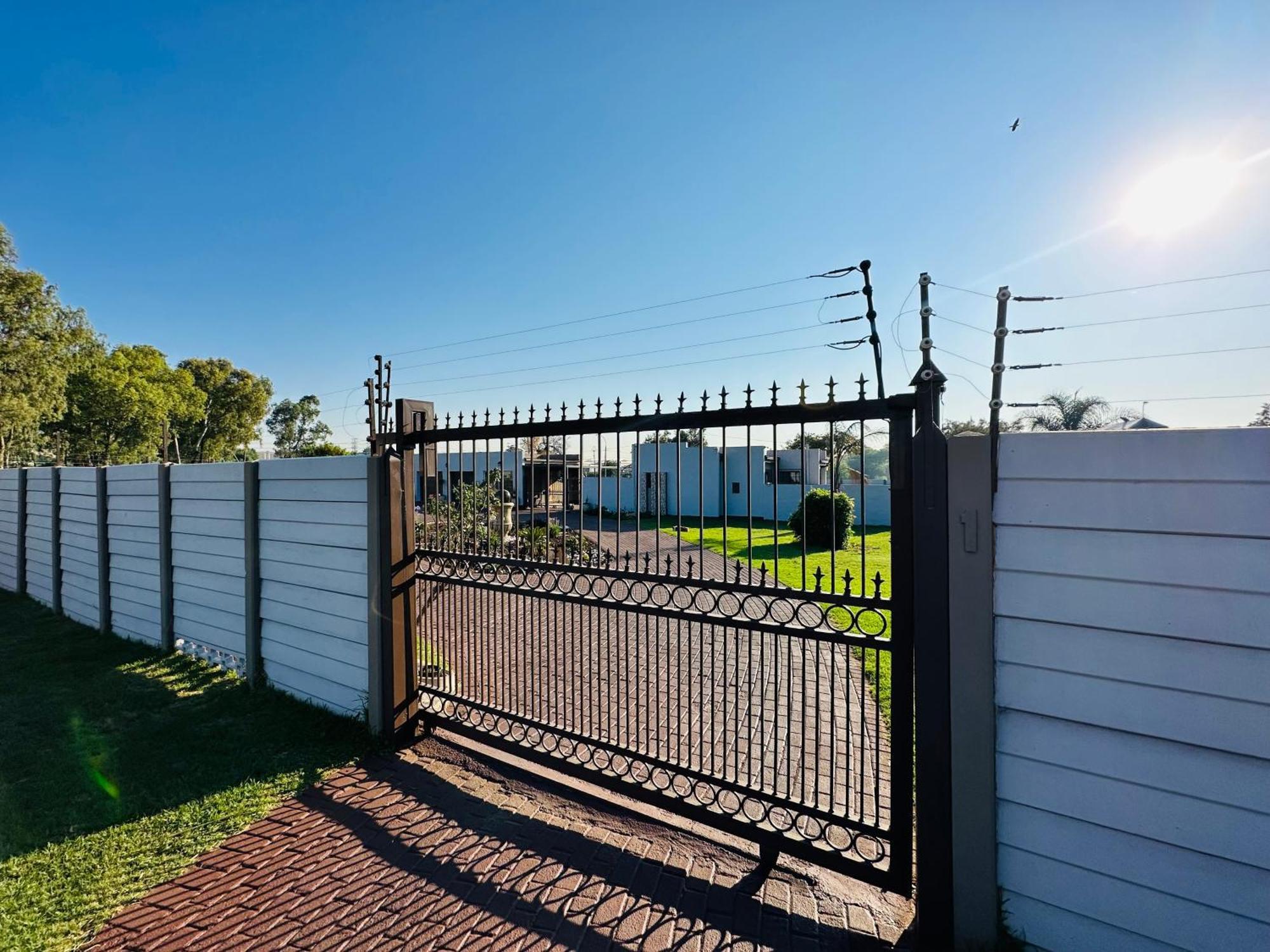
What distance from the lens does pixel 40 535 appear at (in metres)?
7.91

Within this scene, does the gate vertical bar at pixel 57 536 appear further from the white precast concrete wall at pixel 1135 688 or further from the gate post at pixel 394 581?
the white precast concrete wall at pixel 1135 688

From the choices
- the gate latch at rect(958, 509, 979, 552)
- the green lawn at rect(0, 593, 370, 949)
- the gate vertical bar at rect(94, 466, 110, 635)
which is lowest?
the green lawn at rect(0, 593, 370, 949)

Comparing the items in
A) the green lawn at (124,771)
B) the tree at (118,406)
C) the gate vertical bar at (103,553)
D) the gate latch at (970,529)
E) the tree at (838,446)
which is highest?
the tree at (118,406)

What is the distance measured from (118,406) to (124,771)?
26.9 meters

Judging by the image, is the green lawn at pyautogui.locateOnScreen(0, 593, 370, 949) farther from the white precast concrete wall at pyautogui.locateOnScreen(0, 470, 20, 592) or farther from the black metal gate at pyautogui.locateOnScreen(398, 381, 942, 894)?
the white precast concrete wall at pyautogui.locateOnScreen(0, 470, 20, 592)

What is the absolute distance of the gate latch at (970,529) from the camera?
1.97m

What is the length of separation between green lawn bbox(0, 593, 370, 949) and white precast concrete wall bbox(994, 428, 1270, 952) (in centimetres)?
385

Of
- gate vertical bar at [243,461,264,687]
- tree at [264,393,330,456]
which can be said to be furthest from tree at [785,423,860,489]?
tree at [264,393,330,456]

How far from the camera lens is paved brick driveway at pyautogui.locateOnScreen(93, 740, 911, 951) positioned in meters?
2.16

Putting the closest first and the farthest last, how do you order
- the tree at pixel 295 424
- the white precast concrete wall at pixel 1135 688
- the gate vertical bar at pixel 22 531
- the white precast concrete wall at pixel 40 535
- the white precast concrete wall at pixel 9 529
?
the white precast concrete wall at pixel 1135 688 → the white precast concrete wall at pixel 40 535 → the gate vertical bar at pixel 22 531 → the white precast concrete wall at pixel 9 529 → the tree at pixel 295 424

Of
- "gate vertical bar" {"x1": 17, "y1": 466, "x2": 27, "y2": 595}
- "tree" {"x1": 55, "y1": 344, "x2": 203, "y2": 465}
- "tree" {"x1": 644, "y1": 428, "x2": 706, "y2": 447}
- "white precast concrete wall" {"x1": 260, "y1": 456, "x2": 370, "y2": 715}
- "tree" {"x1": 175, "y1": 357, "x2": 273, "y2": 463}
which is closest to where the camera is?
"tree" {"x1": 644, "y1": 428, "x2": 706, "y2": 447}

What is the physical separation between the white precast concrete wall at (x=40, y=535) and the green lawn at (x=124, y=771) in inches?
120

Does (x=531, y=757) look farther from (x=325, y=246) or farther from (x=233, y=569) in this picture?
(x=325, y=246)

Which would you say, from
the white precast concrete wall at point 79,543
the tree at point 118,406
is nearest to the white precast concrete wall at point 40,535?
the white precast concrete wall at point 79,543
